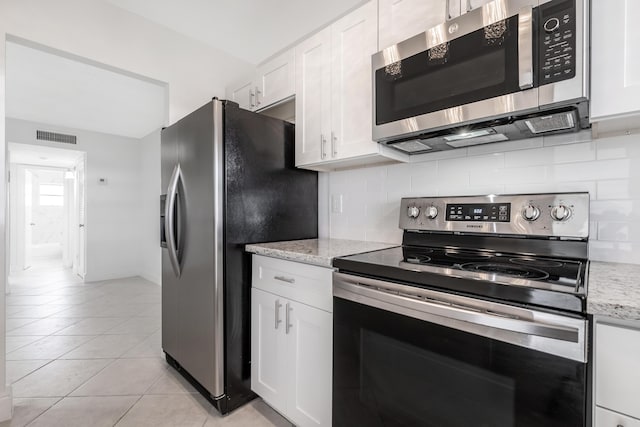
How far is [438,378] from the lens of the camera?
0.94 metres

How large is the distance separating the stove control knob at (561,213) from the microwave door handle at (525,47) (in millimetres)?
510

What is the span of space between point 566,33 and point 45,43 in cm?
260

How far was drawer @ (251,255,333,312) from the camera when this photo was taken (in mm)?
1336

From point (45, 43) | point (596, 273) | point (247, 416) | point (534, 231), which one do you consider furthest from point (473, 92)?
point (45, 43)

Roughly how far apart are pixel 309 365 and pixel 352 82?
1.44 m

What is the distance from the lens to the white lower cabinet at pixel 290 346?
134 centimetres

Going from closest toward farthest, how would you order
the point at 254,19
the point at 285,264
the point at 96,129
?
1. the point at 285,264
2. the point at 254,19
3. the point at 96,129

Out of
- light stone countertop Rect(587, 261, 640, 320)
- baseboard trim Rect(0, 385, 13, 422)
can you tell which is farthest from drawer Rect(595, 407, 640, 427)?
baseboard trim Rect(0, 385, 13, 422)

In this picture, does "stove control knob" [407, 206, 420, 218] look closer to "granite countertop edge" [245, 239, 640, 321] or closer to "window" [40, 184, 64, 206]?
"granite countertop edge" [245, 239, 640, 321]

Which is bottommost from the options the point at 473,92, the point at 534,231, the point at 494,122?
the point at 534,231

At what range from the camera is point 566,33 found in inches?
37.4

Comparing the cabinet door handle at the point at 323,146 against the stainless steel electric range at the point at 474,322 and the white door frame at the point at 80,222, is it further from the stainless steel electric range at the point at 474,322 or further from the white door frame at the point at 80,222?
the white door frame at the point at 80,222

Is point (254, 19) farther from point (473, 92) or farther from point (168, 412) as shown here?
point (168, 412)

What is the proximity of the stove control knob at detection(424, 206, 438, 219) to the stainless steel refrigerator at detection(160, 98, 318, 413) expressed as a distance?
86 centimetres
